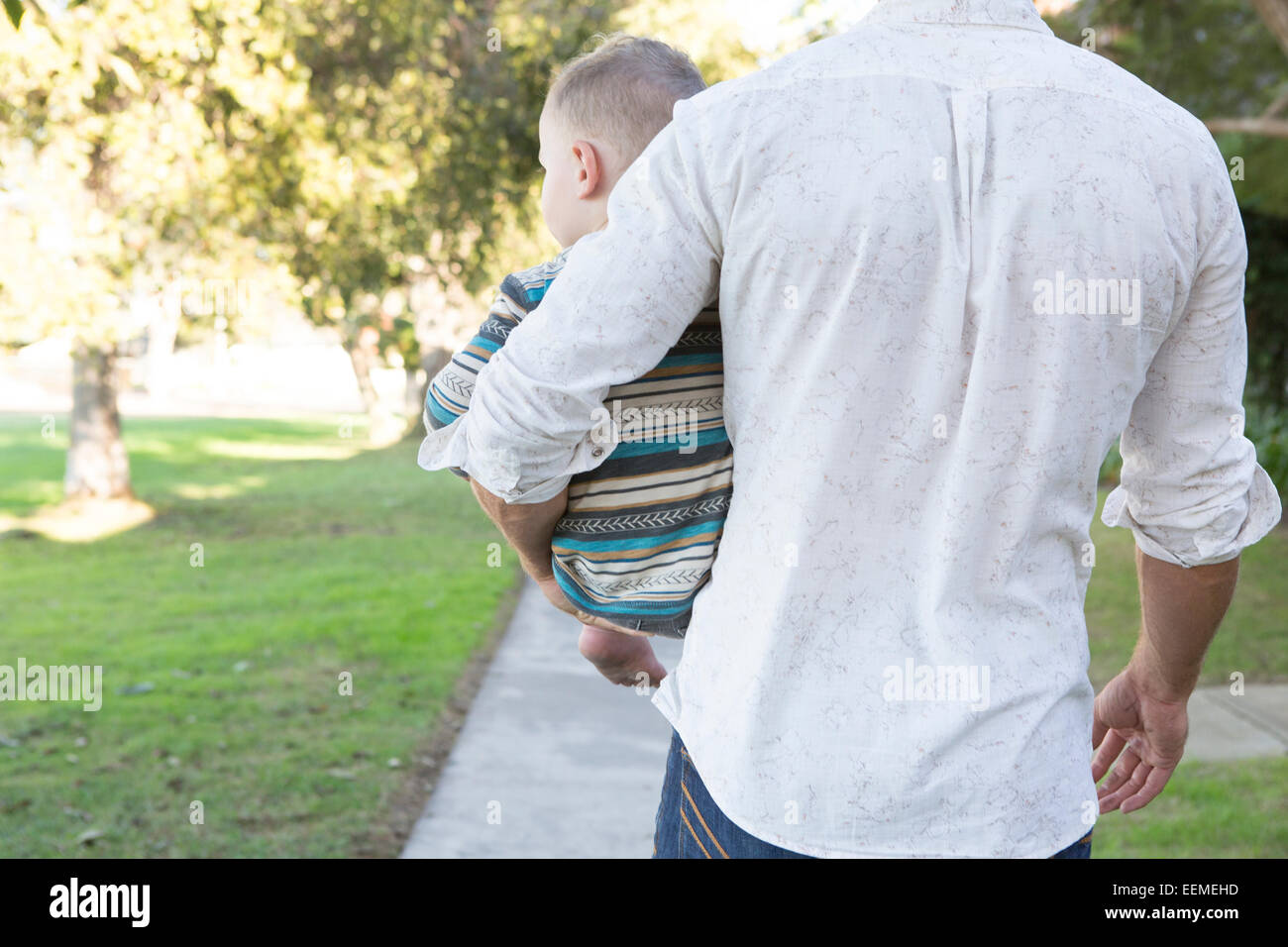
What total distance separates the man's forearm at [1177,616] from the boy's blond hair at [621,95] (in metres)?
0.87

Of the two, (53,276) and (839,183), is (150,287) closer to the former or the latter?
(53,276)

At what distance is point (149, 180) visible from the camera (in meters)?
8.00

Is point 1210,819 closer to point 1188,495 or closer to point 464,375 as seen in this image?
point 1188,495

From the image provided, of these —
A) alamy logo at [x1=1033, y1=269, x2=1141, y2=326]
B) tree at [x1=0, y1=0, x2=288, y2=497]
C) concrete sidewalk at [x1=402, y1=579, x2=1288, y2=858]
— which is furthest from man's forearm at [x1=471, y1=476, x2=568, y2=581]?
tree at [x1=0, y1=0, x2=288, y2=497]

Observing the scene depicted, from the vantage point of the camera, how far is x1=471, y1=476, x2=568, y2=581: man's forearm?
56.1 inches

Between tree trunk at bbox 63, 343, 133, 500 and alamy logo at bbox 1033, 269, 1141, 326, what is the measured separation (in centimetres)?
1174

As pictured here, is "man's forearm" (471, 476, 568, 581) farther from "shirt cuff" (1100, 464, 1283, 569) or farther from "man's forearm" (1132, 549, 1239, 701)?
"man's forearm" (1132, 549, 1239, 701)

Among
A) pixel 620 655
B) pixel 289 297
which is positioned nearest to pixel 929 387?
pixel 620 655

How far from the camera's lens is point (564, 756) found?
5289 mm

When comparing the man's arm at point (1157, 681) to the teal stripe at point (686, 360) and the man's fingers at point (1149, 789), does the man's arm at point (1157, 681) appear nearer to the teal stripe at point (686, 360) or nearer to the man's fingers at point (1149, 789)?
the man's fingers at point (1149, 789)

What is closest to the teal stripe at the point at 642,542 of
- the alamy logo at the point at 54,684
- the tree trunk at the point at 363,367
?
the alamy logo at the point at 54,684

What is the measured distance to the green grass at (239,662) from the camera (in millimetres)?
4523
